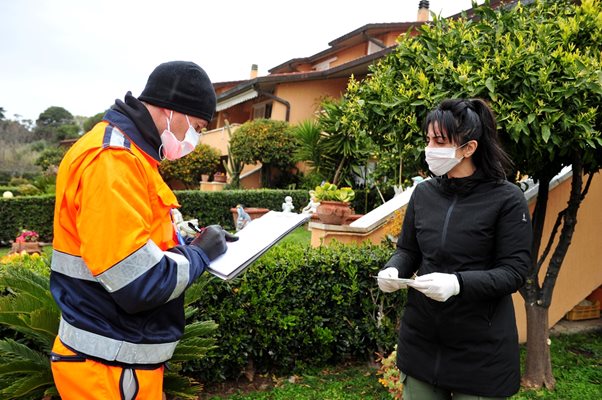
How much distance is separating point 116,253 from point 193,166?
19.0 m

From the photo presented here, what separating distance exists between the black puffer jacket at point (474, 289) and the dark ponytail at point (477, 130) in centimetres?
8

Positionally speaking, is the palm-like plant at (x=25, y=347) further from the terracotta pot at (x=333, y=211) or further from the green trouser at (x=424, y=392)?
the terracotta pot at (x=333, y=211)

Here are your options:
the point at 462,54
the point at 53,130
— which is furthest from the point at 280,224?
the point at 53,130

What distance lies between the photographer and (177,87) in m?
1.72

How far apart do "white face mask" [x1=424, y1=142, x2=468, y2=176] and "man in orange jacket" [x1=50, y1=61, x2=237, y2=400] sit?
1.12 metres

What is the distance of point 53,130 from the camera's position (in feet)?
181

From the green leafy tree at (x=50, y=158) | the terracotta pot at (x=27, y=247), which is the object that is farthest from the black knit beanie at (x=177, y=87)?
the green leafy tree at (x=50, y=158)

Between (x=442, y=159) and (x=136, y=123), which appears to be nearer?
(x=136, y=123)

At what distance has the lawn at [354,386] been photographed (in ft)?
13.0

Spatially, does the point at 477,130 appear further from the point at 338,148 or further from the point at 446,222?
the point at 338,148

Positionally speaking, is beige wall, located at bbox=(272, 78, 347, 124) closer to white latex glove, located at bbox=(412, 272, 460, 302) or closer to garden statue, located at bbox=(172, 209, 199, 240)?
garden statue, located at bbox=(172, 209, 199, 240)

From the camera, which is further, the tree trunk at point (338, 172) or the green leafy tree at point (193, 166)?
the green leafy tree at point (193, 166)

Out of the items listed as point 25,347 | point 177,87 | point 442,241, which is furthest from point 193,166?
point 177,87

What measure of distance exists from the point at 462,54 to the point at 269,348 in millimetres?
3026
